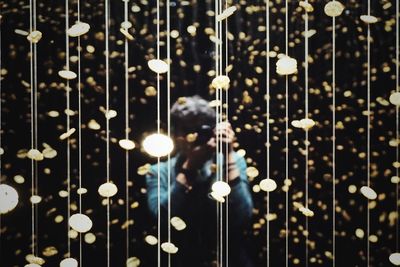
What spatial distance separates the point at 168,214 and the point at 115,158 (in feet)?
0.86

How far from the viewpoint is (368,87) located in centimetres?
142

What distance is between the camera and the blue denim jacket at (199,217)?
1.45m

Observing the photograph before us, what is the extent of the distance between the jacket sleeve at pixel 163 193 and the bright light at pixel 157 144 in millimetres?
41

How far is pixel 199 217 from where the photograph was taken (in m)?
1.46

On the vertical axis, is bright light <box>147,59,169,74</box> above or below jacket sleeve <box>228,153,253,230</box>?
above

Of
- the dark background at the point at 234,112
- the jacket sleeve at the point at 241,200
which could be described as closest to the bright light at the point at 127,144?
the dark background at the point at 234,112

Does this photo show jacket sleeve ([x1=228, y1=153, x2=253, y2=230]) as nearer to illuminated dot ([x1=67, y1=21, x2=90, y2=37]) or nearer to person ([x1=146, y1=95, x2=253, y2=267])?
person ([x1=146, y1=95, x2=253, y2=267])

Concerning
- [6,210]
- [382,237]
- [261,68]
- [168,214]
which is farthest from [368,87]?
[6,210]

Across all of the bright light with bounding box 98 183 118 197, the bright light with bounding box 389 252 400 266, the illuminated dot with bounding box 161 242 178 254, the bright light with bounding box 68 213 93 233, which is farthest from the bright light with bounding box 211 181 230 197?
the bright light with bounding box 389 252 400 266

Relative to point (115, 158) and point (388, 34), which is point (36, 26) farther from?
point (388, 34)

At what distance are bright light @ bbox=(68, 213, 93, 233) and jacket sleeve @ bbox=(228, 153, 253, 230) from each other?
0.48 m

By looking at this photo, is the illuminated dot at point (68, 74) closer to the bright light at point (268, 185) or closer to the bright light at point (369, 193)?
the bright light at point (268, 185)

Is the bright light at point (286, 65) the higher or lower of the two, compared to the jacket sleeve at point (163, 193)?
higher

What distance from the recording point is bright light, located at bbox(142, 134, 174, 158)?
1.43 meters
